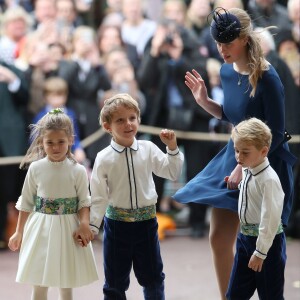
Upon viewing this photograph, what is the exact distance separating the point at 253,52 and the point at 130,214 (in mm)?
1049

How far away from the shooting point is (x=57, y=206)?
15.1 ft

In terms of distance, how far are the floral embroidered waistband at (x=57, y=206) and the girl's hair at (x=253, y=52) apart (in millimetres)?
1082

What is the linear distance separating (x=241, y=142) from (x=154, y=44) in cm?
400

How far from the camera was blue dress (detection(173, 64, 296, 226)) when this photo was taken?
4.60 meters

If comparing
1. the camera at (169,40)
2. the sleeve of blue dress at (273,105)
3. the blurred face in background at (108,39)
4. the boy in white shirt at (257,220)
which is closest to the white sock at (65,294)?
the boy in white shirt at (257,220)

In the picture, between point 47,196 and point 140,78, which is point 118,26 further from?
point 47,196

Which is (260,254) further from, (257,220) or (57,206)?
(57,206)

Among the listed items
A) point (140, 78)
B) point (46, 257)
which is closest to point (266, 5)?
point (140, 78)

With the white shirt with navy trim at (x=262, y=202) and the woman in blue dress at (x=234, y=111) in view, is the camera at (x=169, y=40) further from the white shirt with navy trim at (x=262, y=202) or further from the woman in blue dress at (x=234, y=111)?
the white shirt with navy trim at (x=262, y=202)

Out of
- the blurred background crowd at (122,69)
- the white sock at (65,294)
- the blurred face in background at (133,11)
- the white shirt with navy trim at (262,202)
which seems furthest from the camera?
the blurred face in background at (133,11)

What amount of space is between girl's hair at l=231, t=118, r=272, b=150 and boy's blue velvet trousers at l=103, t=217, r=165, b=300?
2.26 feet

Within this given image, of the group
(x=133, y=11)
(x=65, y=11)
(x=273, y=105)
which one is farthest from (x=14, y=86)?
(x=273, y=105)

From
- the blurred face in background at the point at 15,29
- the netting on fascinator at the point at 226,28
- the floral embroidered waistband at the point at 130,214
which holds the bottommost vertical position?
the floral embroidered waistband at the point at 130,214

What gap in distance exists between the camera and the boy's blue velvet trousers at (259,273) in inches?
176
